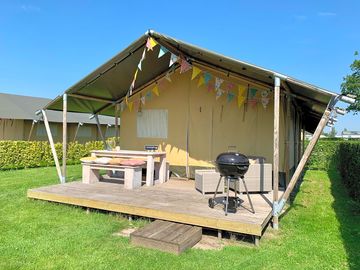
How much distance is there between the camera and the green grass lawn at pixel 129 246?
340 cm

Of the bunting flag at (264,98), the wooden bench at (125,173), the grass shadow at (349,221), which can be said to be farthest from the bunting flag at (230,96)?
the grass shadow at (349,221)

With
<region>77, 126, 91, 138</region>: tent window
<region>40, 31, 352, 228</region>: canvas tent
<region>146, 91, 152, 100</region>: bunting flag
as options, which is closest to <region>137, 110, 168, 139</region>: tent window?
<region>40, 31, 352, 228</region>: canvas tent

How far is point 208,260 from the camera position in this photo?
351 centimetres

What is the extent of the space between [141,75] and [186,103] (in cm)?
140

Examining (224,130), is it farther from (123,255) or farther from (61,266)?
(61,266)

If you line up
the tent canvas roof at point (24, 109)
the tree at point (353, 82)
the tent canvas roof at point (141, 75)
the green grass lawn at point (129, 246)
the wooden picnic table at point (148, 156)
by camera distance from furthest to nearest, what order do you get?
the tree at point (353, 82) < the tent canvas roof at point (24, 109) < the wooden picnic table at point (148, 156) < the tent canvas roof at point (141, 75) < the green grass lawn at point (129, 246)

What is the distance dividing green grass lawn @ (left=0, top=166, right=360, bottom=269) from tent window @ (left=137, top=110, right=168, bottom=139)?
3494 mm

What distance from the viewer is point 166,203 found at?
5070mm

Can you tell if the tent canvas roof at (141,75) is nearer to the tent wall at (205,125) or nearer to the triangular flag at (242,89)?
the triangular flag at (242,89)

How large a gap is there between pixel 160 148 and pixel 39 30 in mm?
11259

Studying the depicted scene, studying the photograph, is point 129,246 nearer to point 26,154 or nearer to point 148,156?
point 148,156

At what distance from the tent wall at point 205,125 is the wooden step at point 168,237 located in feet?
11.8

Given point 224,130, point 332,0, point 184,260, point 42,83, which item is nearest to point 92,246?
point 184,260

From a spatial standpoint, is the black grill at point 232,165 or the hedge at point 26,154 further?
the hedge at point 26,154
